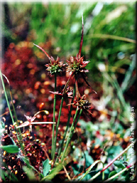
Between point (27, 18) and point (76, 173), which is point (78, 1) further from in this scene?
point (76, 173)

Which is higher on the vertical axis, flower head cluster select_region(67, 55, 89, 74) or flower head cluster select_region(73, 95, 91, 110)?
flower head cluster select_region(67, 55, 89, 74)

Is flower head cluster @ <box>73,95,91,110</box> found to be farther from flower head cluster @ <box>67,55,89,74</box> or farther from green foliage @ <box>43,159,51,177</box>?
green foliage @ <box>43,159,51,177</box>

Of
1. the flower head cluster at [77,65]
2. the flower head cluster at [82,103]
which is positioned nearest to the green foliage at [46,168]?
the flower head cluster at [82,103]

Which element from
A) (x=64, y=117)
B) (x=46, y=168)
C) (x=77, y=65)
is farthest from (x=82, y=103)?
(x=64, y=117)

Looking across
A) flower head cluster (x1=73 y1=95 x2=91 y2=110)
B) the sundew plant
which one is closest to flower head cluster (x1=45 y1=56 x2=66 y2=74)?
the sundew plant

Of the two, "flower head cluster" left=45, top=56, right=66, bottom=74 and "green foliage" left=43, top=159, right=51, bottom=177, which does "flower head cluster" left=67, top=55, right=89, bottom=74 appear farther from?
"green foliage" left=43, top=159, right=51, bottom=177

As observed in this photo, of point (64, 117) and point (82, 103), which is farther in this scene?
point (64, 117)

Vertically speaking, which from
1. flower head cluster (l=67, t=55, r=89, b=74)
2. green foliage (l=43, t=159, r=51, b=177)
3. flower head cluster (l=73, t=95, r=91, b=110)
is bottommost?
green foliage (l=43, t=159, r=51, b=177)

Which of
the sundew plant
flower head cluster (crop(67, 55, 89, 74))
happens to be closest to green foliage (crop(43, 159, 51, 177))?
the sundew plant

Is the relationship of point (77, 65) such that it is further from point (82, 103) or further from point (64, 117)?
point (64, 117)

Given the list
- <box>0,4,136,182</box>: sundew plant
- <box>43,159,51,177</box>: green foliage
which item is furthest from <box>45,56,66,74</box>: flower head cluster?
<box>43,159,51,177</box>: green foliage

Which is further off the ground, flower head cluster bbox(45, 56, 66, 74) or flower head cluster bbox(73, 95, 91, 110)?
flower head cluster bbox(45, 56, 66, 74)
